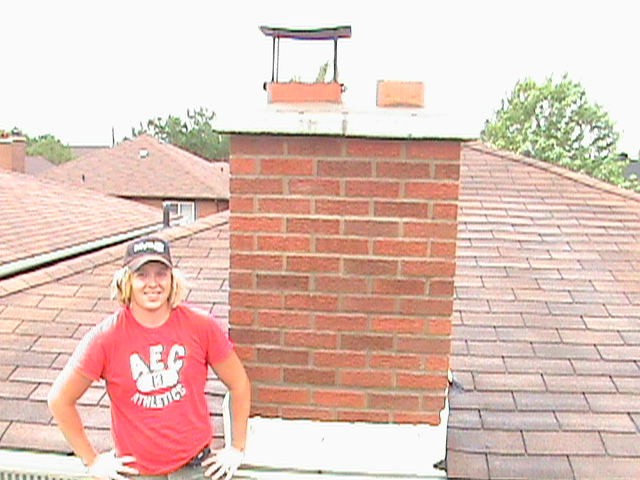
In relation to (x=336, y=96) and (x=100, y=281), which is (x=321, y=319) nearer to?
(x=336, y=96)

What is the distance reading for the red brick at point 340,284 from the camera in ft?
7.96

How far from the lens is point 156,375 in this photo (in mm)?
2152

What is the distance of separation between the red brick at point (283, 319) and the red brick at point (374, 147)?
66 centimetres

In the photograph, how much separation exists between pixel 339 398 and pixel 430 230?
756 mm

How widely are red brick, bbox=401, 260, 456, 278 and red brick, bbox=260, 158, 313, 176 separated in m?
0.51

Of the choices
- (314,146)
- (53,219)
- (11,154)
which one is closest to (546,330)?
(314,146)

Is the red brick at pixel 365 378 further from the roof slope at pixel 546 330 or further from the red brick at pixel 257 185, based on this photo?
the red brick at pixel 257 185

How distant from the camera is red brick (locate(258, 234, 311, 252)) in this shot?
2426 mm

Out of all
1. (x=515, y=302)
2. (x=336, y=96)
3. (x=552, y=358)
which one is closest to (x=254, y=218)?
(x=336, y=96)

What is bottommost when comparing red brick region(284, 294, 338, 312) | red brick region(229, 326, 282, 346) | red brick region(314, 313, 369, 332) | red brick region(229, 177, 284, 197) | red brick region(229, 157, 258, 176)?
red brick region(229, 326, 282, 346)

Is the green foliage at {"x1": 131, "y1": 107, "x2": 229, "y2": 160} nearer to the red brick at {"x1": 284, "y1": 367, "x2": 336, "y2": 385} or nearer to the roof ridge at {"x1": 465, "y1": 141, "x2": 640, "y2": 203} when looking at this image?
the roof ridge at {"x1": 465, "y1": 141, "x2": 640, "y2": 203}

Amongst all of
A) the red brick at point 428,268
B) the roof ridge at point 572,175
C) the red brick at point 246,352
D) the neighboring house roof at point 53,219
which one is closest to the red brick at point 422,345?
the red brick at point 428,268

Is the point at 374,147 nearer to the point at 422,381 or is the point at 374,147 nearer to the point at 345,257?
the point at 345,257

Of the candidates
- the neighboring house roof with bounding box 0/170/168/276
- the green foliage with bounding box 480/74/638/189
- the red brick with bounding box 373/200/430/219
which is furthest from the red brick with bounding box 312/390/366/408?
the green foliage with bounding box 480/74/638/189
